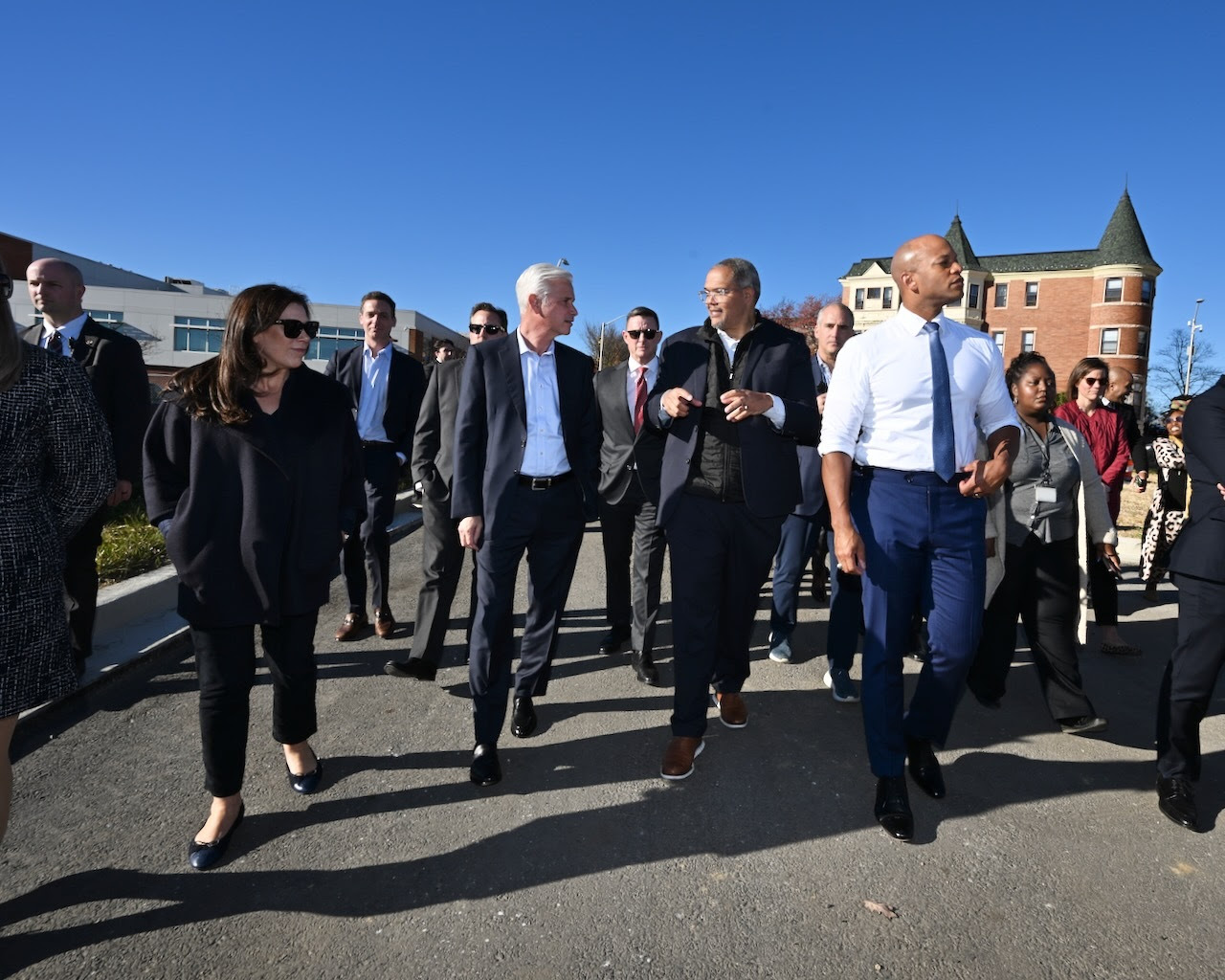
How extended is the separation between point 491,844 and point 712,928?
0.91 metres

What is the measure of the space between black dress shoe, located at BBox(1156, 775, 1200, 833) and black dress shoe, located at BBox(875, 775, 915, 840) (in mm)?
1082

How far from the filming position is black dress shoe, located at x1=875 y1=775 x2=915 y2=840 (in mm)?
2986

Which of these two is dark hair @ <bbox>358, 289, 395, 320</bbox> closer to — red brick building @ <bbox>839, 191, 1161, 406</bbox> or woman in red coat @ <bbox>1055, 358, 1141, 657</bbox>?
woman in red coat @ <bbox>1055, 358, 1141, 657</bbox>

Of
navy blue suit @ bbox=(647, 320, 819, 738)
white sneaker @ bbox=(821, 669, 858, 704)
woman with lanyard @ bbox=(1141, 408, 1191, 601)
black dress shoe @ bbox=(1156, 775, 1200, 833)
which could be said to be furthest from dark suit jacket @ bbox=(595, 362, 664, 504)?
woman with lanyard @ bbox=(1141, 408, 1191, 601)

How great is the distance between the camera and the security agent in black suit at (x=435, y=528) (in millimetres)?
4680

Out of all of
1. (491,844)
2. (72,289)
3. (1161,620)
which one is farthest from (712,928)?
(1161,620)

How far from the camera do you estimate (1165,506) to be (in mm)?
6668

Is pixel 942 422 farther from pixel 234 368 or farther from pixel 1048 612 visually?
pixel 234 368

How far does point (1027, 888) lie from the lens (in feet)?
8.76

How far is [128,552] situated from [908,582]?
598 centimetres

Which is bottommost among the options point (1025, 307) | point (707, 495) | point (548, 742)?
point (548, 742)

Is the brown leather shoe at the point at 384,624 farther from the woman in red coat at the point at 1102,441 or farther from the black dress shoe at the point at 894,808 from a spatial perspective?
the woman in red coat at the point at 1102,441

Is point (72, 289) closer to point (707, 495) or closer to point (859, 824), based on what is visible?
point (707, 495)

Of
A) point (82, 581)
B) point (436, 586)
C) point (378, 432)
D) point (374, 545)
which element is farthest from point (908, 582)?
point (82, 581)
